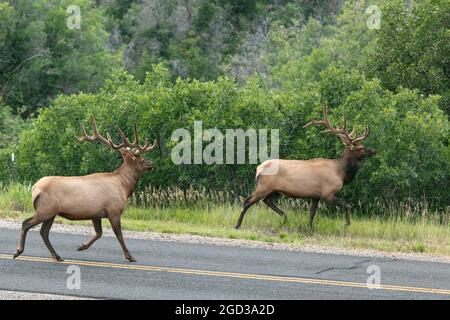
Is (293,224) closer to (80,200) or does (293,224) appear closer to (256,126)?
(256,126)

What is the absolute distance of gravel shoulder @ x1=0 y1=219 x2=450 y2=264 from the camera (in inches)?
596

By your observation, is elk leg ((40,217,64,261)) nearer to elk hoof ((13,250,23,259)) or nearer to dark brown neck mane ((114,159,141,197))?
elk hoof ((13,250,23,259))

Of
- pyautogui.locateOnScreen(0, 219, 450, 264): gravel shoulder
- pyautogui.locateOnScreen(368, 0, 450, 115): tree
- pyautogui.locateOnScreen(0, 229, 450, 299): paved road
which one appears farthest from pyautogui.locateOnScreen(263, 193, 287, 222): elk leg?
pyautogui.locateOnScreen(368, 0, 450, 115): tree

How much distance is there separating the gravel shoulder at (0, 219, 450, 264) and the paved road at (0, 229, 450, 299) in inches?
17.4

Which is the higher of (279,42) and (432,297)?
(279,42)

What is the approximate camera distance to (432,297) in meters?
11.7

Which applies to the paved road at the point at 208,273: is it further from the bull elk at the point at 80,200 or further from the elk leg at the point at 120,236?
the bull elk at the point at 80,200

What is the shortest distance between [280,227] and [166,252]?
3776 millimetres

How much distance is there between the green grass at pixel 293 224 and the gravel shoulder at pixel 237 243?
1.20 ft

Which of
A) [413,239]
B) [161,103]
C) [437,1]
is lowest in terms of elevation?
[413,239]

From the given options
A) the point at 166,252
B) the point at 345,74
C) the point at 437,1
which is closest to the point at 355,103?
the point at 345,74

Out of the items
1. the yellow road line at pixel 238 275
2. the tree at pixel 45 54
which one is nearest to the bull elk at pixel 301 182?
the yellow road line at pixel 238 275

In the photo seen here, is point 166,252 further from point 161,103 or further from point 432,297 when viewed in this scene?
point 161,103

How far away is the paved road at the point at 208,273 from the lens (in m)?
11.7
